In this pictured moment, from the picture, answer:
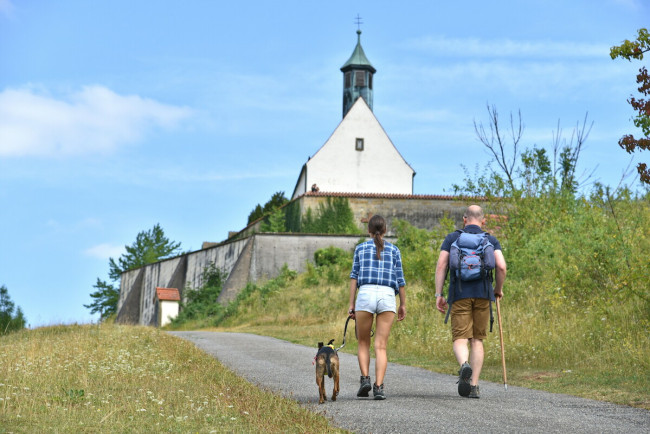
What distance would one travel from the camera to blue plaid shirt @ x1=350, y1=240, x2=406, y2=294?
844 centimetres

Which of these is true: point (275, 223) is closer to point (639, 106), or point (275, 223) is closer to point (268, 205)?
point (268, 205)

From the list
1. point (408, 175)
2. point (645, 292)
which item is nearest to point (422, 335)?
point (645, 292)

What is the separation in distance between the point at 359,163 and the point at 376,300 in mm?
48084

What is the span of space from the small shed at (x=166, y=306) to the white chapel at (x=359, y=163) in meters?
14.6

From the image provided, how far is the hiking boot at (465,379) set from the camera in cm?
820

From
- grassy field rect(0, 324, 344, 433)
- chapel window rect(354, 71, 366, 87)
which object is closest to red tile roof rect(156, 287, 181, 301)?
chapel window rect(354, 71, 366, 87)

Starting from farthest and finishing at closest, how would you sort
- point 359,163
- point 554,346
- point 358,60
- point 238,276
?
1. point 358,60
2. point 359,163
3. point 238,276
4. point 554,346

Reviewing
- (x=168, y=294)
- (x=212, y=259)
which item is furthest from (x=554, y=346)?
(x=212, y=259)

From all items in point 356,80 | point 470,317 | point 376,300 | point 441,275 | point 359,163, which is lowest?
point 470,317

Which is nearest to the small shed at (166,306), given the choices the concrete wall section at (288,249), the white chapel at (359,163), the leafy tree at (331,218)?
the concrete wall section at (288,249)

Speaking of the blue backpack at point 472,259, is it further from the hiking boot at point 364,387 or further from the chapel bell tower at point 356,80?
the chapel bell tower at point 356,80

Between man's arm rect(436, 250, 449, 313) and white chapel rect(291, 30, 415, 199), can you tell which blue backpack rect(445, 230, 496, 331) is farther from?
white chapel rect(291, 30, 415, 199)

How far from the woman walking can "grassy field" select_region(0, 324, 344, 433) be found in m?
1.11

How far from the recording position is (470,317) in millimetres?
8508
